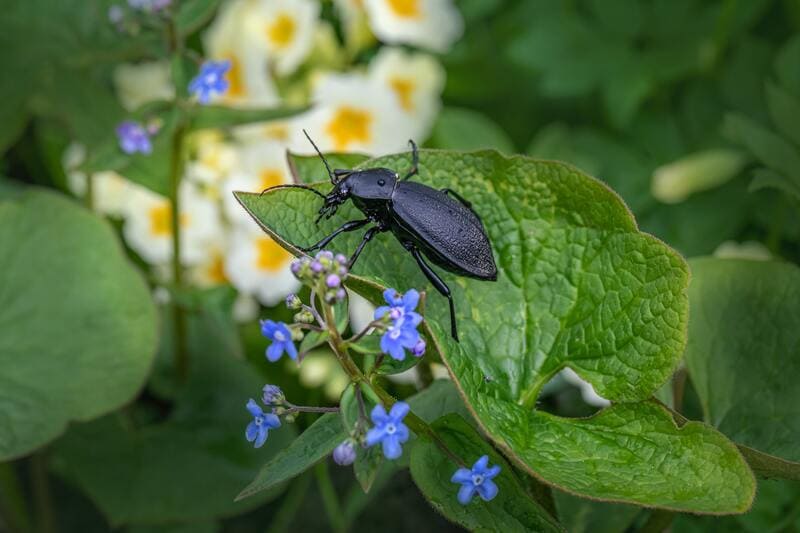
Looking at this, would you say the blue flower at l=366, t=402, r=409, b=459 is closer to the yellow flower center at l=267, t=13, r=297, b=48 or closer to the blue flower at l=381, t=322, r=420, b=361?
the blue flower at l=381, t=322, r=420, b=361

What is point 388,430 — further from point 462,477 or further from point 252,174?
point 252,174

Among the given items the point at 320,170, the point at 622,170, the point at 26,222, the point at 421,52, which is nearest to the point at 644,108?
the point at 622,170

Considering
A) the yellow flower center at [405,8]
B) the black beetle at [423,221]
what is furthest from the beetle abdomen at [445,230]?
the yellow flower center at [405,8]

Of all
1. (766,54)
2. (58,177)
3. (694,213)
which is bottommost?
(58,177)

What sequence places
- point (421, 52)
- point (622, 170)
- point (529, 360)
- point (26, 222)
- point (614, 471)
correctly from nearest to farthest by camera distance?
point (614, 471), point (529, 360), point (26, 222), point (622, 170), point (421, 52)

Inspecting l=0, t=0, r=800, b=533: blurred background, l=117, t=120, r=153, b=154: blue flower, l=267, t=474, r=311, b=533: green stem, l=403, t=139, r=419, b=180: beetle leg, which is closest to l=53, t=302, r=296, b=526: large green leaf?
l=0, t=0, r=800, b=533: blurred background

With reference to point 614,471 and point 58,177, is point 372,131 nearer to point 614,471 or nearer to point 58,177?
point 58,177

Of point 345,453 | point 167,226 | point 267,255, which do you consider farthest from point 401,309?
point 167,226
